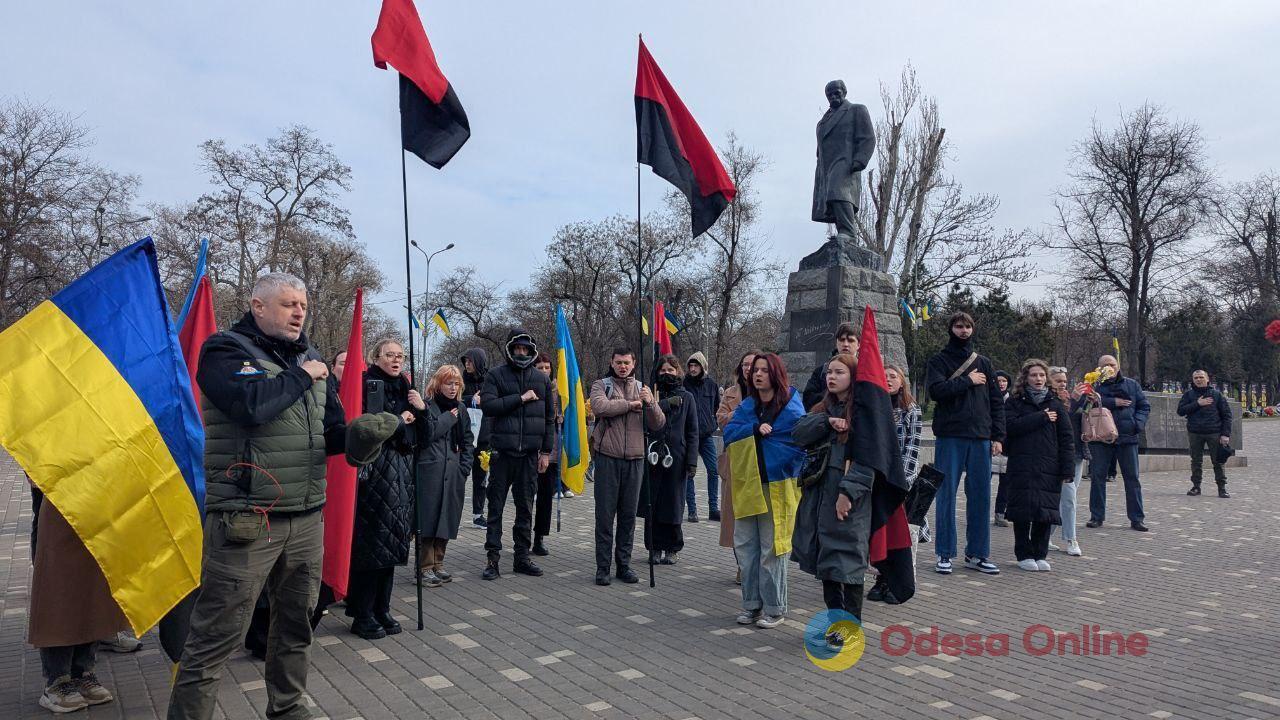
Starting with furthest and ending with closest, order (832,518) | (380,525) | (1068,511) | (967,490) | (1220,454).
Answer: (1220,454) → (1068,511) → (967,490) → (380,525) → (832,518)

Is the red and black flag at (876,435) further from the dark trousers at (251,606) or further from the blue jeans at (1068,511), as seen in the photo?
the blue jeans at (1068,511)

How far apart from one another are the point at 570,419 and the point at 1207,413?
9955mm

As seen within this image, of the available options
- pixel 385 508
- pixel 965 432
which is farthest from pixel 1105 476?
pixel 385 508

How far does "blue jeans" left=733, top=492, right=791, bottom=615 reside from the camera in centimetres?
550

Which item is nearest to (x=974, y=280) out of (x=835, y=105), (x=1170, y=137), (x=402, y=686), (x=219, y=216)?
(x=1170, y=137)

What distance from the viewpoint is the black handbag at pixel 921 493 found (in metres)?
6.17

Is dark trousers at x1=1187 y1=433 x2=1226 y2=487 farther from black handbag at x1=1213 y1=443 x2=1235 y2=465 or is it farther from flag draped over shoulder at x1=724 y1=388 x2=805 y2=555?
flag draped over shoulder at x1=724 y1=388 x2=805 y2=555

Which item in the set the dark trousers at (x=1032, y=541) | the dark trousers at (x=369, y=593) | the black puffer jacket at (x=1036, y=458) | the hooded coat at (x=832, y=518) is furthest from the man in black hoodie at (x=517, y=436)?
the dark trousers at (x=1032, y=541)

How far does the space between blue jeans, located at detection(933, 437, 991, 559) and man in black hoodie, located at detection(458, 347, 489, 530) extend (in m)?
3.71

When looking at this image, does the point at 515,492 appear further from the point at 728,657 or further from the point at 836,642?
the point at 836,642

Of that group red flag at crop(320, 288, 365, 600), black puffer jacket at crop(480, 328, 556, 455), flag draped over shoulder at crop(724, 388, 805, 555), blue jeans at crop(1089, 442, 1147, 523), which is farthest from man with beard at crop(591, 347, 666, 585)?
blue jeans at crop(1089, 442, 1147, 523)

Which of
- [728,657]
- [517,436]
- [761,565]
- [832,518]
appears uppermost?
[517,436]

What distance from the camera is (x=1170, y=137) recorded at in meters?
38.1

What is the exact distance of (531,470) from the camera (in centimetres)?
711
